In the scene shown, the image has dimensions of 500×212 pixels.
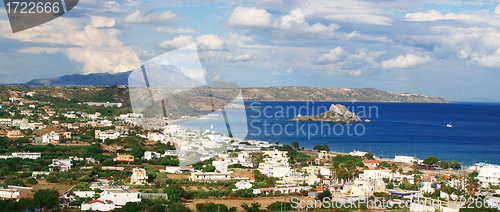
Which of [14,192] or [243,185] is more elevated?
[14,192]

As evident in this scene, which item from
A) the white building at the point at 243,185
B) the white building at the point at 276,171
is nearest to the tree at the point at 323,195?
the white building at the point at 243,185

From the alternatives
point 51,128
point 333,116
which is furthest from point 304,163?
point 333,116

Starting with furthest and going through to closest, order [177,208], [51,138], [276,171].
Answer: [51,138] → [276,171] → [177,208]

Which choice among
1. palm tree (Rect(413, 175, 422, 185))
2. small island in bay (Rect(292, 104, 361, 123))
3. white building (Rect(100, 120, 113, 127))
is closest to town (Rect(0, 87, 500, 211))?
palm tree (Rect(413, 175, 422, 185))

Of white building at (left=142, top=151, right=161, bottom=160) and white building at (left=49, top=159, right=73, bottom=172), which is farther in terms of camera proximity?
white building at (left=142, top=151, right=161, bottom=160)

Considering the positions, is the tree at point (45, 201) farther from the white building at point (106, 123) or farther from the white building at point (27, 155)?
the white building at point (106, 123)

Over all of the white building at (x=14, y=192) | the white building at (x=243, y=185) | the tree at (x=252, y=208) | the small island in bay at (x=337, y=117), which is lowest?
the small island in bay at (x=337, y=117)

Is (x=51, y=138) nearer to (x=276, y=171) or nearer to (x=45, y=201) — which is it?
(x=276, y=171)

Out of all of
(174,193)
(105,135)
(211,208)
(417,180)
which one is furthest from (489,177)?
(105,135)

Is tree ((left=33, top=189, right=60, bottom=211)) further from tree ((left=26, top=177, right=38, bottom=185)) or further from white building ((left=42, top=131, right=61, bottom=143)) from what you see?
white building ((left=42, top=131, right=61, bottom=143))
